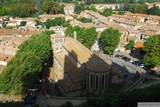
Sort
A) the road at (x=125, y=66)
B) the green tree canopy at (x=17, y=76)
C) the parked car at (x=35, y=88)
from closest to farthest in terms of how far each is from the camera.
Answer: the green tree canopy at (x=17, y=76)
the parked car at (x=35, y=88)
the road at (x=125, y=66)

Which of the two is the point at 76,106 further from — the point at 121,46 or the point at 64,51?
the point at 121,46

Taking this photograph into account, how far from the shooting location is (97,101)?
3002 cm

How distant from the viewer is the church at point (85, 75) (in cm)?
3922

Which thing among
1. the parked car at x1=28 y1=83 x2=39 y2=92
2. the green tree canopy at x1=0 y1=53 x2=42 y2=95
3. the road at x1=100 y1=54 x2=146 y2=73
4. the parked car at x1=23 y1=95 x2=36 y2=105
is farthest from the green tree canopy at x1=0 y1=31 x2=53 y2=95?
the road at x1=100 y1=54 x2=146 y2=73

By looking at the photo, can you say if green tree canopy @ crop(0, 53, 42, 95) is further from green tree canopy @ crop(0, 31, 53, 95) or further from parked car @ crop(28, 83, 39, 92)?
parked car @ crop(28, 83, 39, 92)

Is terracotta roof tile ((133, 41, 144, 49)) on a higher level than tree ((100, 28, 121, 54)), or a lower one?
lower

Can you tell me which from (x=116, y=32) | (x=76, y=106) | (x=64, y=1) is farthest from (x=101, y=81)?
(x=64, y=1)

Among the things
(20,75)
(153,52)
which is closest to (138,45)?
(153,52)

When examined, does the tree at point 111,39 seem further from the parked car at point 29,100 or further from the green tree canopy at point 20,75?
the parked car at point 29,100

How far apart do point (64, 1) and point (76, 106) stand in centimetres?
16072

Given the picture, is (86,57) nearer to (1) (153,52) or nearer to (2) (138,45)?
(1) (153,52)

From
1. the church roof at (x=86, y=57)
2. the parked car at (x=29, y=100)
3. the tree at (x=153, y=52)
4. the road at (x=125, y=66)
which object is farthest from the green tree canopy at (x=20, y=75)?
the tree at (x=153, y=52)

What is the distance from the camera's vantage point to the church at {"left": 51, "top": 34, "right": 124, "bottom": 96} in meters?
39.2

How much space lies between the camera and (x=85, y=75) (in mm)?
41125
